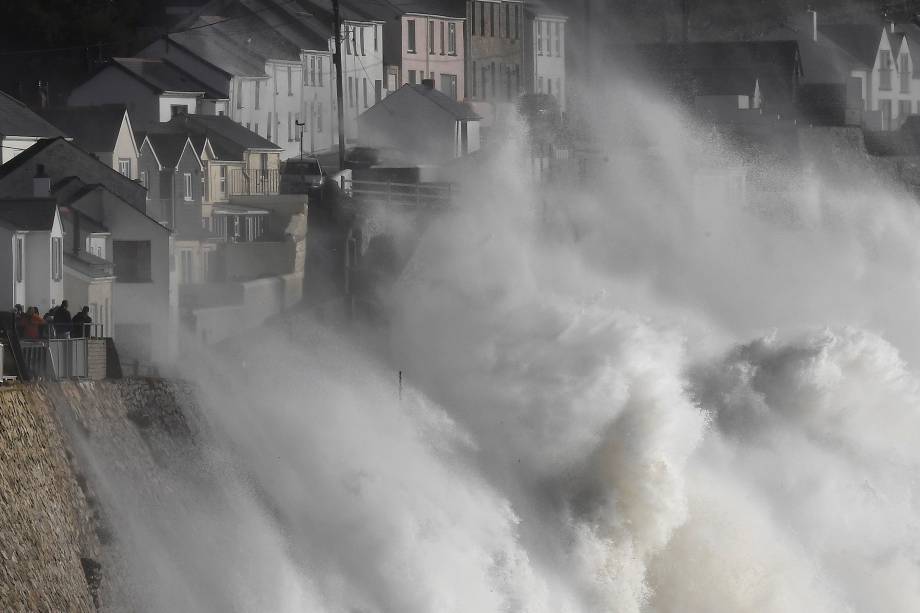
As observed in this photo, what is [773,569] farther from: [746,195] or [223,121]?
[746,195]

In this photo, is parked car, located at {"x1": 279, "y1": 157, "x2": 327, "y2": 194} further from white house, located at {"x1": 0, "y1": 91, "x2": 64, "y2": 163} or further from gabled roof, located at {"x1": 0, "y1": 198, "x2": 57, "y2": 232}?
gabled roof, located at {"x1": 0, "y1": 198, "x2": 57, "y2": 232}

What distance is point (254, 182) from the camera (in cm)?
5616

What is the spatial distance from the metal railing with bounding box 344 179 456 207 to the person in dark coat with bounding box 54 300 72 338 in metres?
23.4

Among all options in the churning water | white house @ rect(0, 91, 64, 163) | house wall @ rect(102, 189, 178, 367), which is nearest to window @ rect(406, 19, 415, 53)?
the churning water

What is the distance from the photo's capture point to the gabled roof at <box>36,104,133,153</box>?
49875 millimetres

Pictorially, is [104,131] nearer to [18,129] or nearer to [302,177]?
[18,129]

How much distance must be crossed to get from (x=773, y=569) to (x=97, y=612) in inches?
495

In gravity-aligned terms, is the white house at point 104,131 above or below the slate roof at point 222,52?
below

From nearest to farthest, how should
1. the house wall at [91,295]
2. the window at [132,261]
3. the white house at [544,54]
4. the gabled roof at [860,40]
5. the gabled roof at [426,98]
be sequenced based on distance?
1. the house wall at [91,295]
2. the window at [132,261]
3. the gabled roof at [426,98]
4. the white house at [544,54]
5. the gabled roof at [860,40]

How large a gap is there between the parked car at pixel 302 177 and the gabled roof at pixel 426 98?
12.8 metres

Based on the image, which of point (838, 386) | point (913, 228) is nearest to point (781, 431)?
point (838, 386)

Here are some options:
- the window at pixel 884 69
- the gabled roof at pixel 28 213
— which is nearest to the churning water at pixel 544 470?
the gabled roof at pixel 28 213

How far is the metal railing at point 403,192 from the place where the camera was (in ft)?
186

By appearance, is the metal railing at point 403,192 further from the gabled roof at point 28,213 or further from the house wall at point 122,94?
the gabled roof at point 28,213
